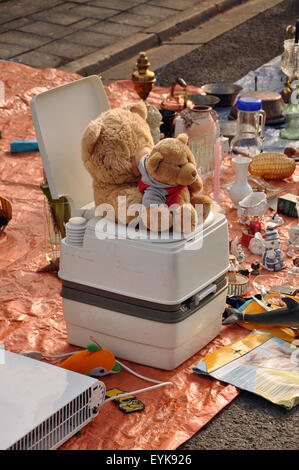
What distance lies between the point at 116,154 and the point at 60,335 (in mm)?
658

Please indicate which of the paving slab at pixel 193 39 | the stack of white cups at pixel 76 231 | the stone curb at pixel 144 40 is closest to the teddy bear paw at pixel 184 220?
the stack of white cups at pixel 76 231

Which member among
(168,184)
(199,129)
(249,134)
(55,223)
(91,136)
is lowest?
(55,223)

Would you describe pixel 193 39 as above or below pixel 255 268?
above

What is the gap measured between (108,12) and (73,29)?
24.4 inches

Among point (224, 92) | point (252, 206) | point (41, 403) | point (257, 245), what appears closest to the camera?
point (41, 403)

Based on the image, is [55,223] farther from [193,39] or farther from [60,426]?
[193,39]

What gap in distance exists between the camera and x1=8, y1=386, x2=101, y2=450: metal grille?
1703 millimetres

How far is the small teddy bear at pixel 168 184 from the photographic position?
2.00 metres

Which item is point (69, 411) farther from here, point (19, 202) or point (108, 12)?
point (108, 12)

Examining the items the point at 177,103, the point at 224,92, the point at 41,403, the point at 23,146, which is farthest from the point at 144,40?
the point at 41,403

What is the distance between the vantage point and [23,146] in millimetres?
3799

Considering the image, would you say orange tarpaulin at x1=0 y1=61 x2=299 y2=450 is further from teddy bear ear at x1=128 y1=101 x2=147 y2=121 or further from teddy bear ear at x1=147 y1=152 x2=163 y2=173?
teddy bear ear at x1=128 y1=101 x2=147 y2=121

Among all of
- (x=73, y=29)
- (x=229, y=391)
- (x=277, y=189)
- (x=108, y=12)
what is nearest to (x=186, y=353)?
(x=229, y=391)

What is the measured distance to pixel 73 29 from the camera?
6.35 m
